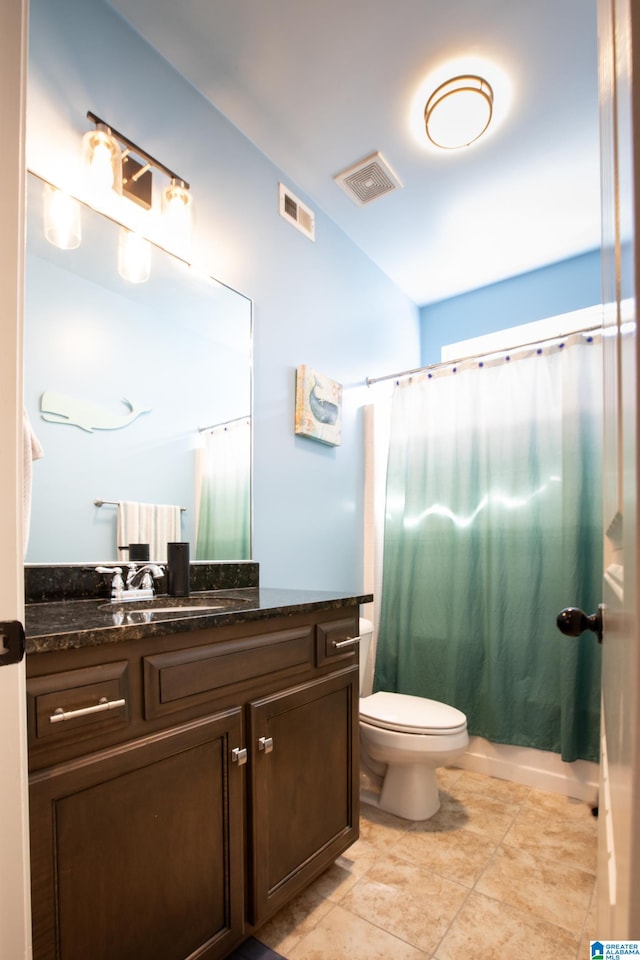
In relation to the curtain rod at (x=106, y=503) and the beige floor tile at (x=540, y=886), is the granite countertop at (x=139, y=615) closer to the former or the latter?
the curtain rod at (x=106, y=503)

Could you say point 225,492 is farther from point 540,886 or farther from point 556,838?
point 556,838

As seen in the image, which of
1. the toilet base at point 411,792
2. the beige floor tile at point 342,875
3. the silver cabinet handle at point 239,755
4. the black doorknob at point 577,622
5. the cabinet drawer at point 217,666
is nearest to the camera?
the black doorknob at point 577,622

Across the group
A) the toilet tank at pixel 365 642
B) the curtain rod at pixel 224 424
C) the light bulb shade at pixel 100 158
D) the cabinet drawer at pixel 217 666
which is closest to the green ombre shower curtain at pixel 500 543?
the toilet tank at pixel 365 642

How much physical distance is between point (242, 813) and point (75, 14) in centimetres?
222

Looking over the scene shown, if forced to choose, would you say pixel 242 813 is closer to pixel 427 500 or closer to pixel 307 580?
pixel 307 580

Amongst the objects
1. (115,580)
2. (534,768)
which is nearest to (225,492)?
(115,580)

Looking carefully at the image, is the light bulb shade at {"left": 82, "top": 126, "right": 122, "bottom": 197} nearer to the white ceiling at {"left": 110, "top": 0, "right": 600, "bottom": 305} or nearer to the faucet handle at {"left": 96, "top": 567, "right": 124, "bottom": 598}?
the white ceiling at {"left": 110, "top": 0, "right": 600, "bottom": 305}

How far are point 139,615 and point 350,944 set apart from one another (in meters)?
1.05

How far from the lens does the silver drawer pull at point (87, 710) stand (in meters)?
0.80

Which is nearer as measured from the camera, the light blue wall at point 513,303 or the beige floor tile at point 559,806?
the beige floor tile at point 559,806

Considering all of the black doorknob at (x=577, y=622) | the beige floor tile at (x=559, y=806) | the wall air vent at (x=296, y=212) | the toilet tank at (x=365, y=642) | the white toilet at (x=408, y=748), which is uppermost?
the wall air vent at (x=296, y=212)

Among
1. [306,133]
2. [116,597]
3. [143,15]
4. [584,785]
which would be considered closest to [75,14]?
[143,15]

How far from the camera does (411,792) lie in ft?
6.03

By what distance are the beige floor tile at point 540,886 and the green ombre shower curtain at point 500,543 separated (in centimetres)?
56
